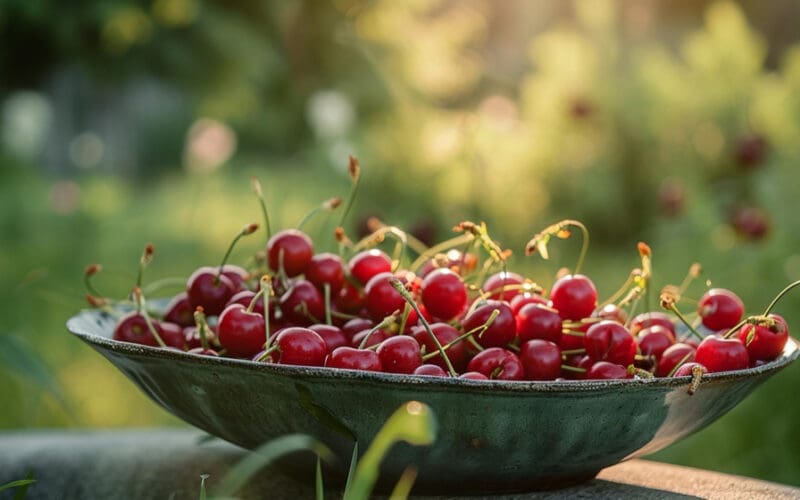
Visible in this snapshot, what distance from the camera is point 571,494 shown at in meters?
0.87

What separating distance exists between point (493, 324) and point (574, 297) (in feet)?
0.32

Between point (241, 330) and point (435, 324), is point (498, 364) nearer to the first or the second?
point (435, 324)

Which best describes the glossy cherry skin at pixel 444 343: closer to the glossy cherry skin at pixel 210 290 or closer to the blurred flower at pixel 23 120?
the glossy cherry skin at pixel 210 290

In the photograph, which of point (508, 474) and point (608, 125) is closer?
point (508, 474)

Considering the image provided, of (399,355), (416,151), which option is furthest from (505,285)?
(416,151)

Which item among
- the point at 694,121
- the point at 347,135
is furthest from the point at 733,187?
the point at 347,135

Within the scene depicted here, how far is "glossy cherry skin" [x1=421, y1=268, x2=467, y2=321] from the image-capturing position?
0.85m

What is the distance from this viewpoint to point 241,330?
81cm

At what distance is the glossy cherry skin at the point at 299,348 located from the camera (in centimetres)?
77

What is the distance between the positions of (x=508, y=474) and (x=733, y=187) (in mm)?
2841

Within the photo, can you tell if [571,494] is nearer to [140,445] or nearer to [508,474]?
[508,474]

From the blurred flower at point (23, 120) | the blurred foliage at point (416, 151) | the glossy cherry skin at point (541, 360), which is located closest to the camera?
the glossy cherry skin at point (541, 360)

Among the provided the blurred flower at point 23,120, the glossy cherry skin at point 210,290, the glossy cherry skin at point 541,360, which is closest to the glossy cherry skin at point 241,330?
the glossy cherry skin at point 210,290

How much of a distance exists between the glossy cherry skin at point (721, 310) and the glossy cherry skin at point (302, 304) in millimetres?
384
